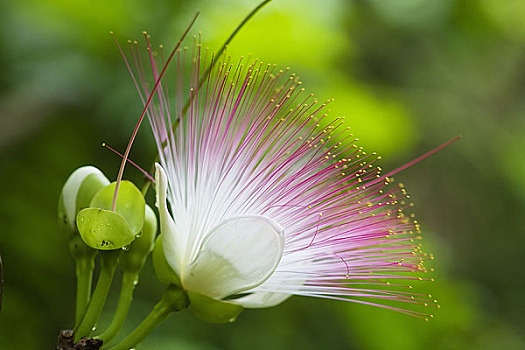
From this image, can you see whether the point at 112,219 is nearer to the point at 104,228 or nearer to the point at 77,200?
the point at 104,228

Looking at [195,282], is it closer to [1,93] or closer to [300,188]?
[300,188]

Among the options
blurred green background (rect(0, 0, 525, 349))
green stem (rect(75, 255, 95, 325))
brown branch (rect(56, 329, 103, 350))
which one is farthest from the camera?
blurred green background (rect(0, 0, 525, 349))

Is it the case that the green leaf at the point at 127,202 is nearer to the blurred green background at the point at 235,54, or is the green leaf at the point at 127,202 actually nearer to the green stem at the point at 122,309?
the green stem at the point at 122,309

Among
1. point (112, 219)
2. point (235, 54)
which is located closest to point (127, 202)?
point (112, 219)

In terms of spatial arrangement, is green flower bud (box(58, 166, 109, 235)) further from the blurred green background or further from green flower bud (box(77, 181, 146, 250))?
the blurred green background

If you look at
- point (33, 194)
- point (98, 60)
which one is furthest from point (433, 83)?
point (33, 194)

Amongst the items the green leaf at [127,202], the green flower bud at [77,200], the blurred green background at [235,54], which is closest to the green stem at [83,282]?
the green flower bud at [77,200]

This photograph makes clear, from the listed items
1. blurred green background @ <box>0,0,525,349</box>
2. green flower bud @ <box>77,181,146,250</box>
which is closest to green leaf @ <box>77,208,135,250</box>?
green flower bud @ <box>77,181,146,250</box>
